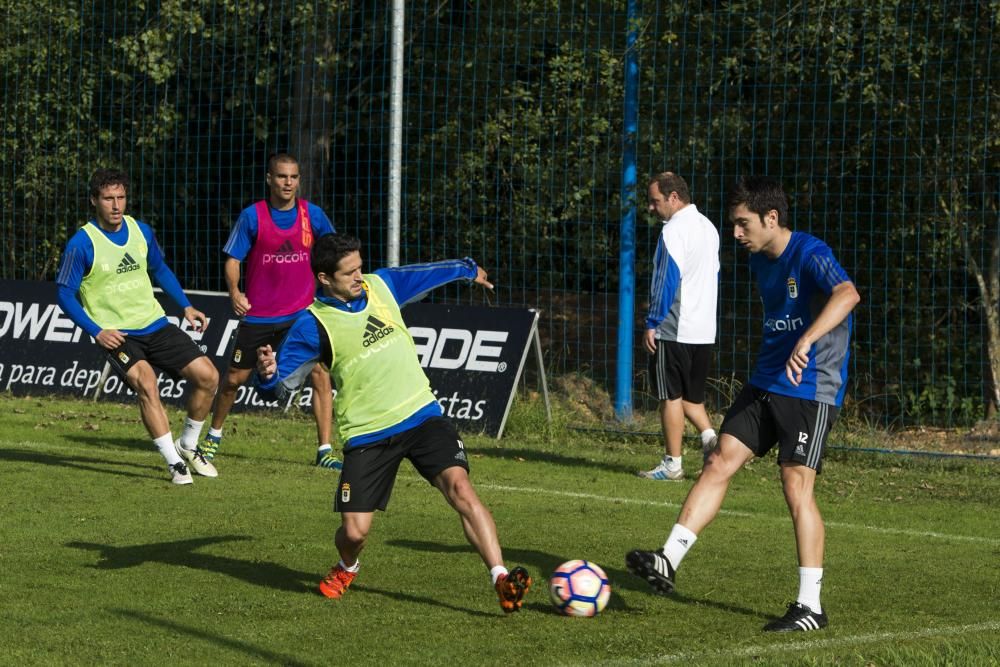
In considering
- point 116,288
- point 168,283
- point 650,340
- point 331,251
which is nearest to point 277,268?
point 168,283

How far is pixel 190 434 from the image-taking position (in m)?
10.9

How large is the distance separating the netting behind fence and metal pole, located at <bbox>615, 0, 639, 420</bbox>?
124 millimetres

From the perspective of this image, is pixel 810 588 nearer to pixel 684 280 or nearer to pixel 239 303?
pixel 684 280

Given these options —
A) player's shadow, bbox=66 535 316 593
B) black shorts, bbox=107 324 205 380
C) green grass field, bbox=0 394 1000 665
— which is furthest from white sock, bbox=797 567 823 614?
black shorts, bbox=107 324 205 380

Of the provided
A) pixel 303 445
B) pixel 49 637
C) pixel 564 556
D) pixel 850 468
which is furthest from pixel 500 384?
pixel 49 637

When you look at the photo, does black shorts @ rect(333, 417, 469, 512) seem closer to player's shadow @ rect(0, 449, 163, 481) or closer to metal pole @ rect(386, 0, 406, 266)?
player's shadow @ rect(0, 449, 163, 481)

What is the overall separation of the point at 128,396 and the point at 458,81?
538 centimetres

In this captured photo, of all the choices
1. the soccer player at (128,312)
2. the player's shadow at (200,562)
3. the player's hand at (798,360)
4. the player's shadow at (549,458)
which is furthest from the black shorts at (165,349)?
the player's hand at (798,360)

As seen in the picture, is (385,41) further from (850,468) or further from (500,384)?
(850,468)

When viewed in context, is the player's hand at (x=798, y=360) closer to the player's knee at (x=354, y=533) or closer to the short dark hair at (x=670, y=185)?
the player's knee at (x=354, y=533)

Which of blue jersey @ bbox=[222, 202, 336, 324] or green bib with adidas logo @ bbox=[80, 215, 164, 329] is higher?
blue jersey @ bbox=[222, 202, 336, 324]

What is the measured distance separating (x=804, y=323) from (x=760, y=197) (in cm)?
58

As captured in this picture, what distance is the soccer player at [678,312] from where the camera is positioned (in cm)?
1090

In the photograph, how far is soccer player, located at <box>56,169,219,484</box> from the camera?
33.6ft
